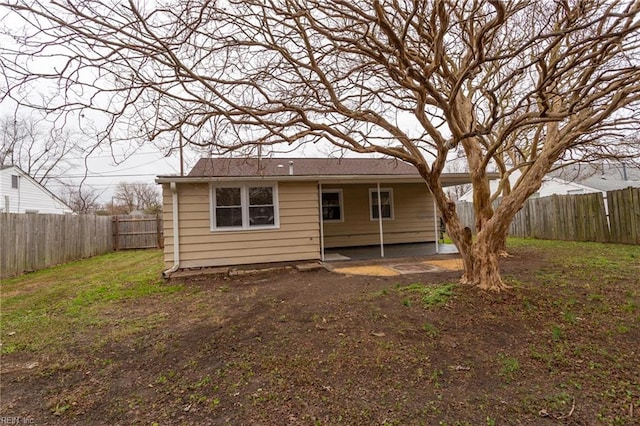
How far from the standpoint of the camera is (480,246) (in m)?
5.03

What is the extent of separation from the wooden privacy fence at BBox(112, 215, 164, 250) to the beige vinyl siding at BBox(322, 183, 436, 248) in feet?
29.2

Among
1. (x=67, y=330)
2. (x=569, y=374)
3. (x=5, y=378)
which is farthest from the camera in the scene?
(x=67, y=330)

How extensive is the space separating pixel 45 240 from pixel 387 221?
11337mm

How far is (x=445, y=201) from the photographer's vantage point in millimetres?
5125

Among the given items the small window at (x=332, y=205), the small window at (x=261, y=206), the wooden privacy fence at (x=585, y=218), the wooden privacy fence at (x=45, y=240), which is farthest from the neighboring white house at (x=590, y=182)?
the wooden privacy fence at (x=45, y=240)

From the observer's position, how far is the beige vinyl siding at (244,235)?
7816 millimetres

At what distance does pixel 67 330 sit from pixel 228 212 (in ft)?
14.3

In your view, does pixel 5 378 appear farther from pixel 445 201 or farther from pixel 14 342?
pixel 445 201

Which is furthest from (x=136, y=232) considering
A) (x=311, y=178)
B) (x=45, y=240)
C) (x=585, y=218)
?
(x=585, y=218)

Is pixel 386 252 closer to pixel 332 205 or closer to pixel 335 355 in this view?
pixel 332 205

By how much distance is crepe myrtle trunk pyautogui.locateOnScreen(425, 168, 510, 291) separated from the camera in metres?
4.90

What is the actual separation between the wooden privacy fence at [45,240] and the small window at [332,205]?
29.2 ft

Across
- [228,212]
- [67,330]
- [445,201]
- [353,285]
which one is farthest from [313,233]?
[67,330]

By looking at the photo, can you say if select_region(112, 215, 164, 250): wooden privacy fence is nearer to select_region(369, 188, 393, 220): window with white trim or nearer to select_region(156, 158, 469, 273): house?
select_region(156, 158, 469, 273): house
